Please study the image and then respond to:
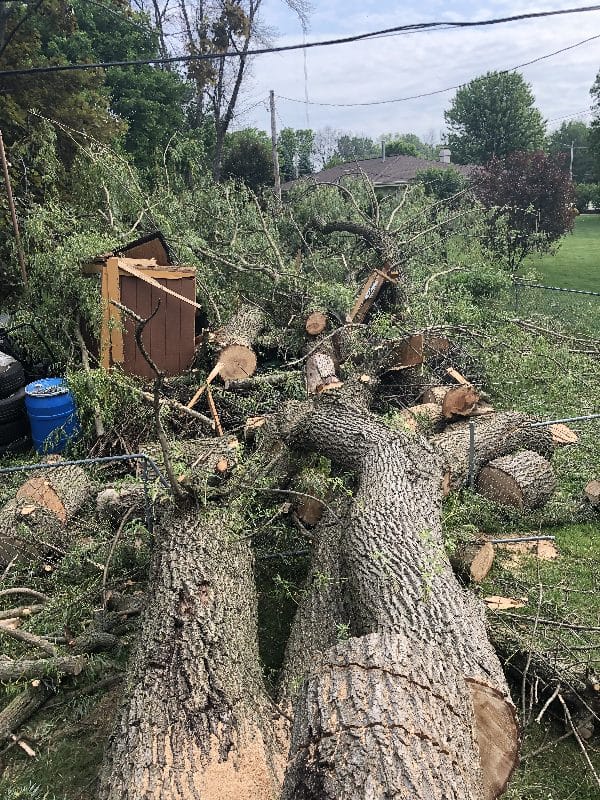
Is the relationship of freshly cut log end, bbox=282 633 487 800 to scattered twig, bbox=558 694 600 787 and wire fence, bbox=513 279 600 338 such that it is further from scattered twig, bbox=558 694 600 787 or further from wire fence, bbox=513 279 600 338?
wire fence, bbox=513 279 600 338


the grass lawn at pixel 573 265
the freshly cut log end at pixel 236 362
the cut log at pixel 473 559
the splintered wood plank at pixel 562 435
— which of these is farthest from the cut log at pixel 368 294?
the grass lawn at pixel 573 265

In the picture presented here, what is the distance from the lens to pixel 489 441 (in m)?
5.13

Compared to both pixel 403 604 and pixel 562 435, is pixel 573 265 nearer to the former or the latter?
pixel 562 435

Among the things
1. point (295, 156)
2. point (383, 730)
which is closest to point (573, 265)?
point (295, 156)

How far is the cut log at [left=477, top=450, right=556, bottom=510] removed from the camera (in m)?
4.86

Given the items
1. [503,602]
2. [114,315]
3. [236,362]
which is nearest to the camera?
[503,602]

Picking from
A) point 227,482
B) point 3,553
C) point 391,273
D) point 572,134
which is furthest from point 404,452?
Result: point 572,134

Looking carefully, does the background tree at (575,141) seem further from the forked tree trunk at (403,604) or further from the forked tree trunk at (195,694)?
the forked tree trunk at (195,694)

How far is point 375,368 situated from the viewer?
6.12 metres

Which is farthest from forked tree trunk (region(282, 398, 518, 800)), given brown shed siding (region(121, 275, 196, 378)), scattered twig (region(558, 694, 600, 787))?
brown shed siding (region(121, 275, 196, 378))

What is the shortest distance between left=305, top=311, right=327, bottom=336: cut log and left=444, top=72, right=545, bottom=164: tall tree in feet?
104

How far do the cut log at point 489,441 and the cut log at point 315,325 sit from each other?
1920 millimetres

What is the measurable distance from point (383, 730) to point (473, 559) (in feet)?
7.13

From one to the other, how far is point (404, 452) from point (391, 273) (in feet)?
12.6
